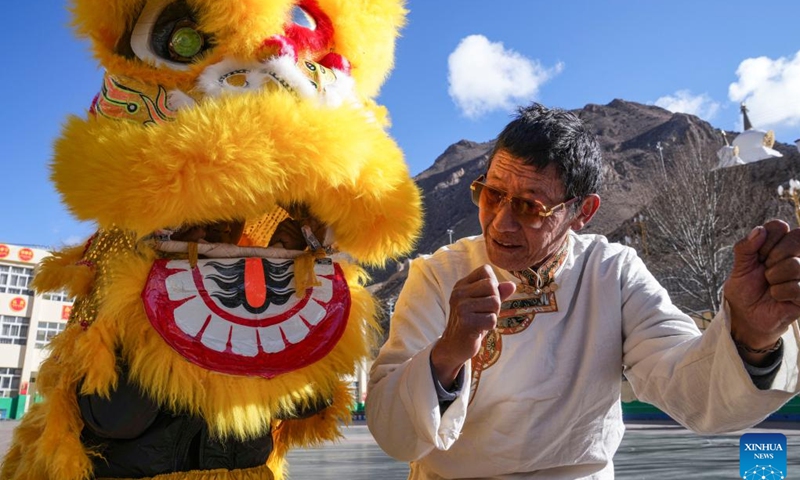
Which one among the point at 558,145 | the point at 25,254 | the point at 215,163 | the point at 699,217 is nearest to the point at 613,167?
the point at 699,217

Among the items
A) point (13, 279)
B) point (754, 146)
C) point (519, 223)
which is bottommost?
point (519, 223)

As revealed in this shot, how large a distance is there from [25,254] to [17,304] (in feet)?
8.40

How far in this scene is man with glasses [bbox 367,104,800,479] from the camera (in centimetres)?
139

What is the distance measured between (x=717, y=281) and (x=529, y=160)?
53.9 ft

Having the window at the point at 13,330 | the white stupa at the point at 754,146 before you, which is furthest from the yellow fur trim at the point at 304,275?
the white stupa at the point at 754,146

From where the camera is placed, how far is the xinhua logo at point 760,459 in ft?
10.5

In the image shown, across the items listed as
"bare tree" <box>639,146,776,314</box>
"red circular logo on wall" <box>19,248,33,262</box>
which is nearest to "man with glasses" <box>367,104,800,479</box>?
"bare tree" <box>639,146,776,314</box>

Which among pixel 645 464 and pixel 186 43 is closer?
pixel 186 43

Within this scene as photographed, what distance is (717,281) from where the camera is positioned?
52.5 ft

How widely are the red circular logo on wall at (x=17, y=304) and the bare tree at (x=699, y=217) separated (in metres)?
28.7

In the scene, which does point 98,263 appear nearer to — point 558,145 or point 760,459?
point 558,145

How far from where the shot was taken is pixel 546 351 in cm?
176

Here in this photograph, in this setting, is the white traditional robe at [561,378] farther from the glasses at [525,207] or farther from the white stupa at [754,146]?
the white stupa at [754,146]

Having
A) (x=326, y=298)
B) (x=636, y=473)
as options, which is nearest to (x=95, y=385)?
(x=326, y=298)
